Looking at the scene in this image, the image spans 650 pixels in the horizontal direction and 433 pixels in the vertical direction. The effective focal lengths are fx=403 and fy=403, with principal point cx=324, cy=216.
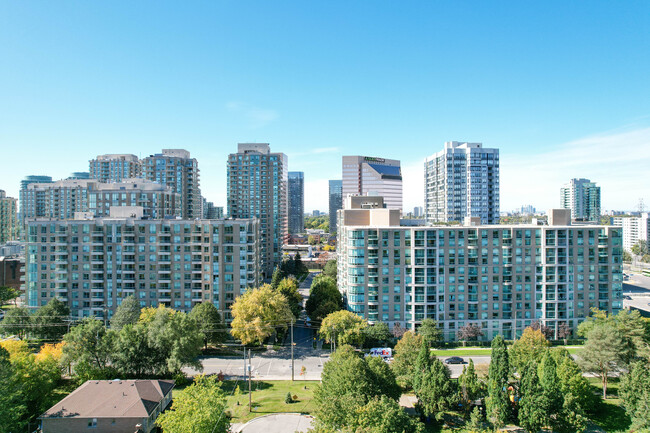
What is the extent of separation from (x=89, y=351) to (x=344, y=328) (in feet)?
138

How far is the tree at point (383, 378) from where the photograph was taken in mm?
48250

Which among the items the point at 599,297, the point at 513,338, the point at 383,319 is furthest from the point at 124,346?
the point at 599,297

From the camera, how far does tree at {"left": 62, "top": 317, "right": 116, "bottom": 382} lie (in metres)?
59.3

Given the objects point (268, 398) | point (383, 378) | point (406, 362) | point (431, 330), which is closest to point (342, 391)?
point (383, 378)

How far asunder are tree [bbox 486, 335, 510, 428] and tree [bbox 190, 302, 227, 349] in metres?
49.7

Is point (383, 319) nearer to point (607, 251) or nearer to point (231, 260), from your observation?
point (231, 260)

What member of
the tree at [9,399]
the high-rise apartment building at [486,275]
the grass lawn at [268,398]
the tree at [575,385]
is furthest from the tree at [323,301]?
the tree at [9,399]

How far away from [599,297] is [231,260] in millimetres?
79535

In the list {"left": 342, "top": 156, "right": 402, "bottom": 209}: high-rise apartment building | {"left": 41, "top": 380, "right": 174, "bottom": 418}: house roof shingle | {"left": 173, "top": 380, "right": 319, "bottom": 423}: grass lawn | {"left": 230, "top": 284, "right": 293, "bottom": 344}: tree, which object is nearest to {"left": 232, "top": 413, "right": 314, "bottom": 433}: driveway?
{"left": 173, "top": 380, "right": 319, "bottom": 423}: grass lawn

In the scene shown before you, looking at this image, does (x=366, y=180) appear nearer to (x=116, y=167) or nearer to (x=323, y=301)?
(x=323, y=301)

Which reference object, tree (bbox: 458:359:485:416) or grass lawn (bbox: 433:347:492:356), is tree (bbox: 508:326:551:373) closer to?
tree (bbox: 458:359:485:416)

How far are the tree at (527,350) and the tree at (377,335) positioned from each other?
23.8m

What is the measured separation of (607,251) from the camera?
86.0 m

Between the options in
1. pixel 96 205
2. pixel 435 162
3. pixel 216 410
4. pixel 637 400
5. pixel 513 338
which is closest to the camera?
pixel 216 410
